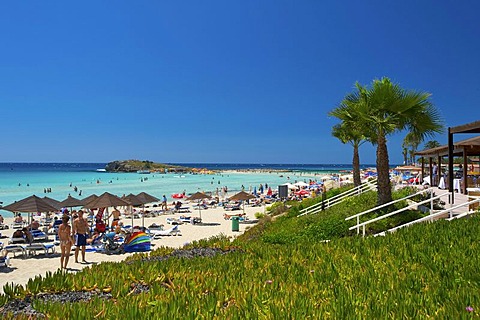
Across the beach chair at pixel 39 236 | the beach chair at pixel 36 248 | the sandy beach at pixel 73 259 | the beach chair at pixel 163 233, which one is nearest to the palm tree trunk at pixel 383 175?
the sandy beach at pixel 73 259

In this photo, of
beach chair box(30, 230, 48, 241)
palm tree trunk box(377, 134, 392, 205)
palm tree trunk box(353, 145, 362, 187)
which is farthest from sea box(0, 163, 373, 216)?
palm tree trunk box(377, 134, 392, 205)

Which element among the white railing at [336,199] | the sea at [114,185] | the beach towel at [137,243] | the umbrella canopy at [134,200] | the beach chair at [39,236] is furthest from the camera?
the sea at [114,185]

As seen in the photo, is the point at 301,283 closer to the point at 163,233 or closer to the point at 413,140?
the point at 163,233

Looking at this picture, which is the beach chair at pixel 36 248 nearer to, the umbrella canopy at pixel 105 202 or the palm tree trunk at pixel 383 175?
the umbrella canopy at pixel 105 202

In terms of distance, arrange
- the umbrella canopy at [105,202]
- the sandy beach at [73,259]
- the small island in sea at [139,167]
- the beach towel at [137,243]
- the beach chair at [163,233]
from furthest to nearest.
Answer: the small island in sea at [139,167], the beach chair at [163,233], the umbrella canopy at [105,202], the beach towel at [137,243], the sandy beach at [73,259]

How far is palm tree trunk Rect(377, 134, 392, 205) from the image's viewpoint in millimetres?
13086

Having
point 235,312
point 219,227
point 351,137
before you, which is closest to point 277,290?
point 235,312

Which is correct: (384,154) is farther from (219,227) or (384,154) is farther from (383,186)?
(219,227)

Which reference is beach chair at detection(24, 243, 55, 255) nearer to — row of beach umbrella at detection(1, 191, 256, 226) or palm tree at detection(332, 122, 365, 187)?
row of beach umbrella at detection(1, 191, 256, 226)

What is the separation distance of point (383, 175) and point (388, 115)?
7.18 ft

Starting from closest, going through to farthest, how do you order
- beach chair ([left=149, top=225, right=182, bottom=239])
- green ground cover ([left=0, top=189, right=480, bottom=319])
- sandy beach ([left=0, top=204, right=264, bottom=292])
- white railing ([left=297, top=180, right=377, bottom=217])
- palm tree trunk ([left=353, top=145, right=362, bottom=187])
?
green ground cover ([left=0, top=189, right=480, bottom=319])
sandy beach ([left=0, top=204, right=264, bottom=292])
white railing ([left=297, top=180, right=377, bottom=217])
beach chair ([left=149, top=225, right=182, bottom=239])
palm tree trunk ([left=353, top=145, right=362, bottom=187])

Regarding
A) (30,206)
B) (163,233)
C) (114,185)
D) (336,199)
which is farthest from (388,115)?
(114,185)

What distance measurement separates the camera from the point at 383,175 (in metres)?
13.2

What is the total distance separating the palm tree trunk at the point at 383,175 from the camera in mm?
13086
